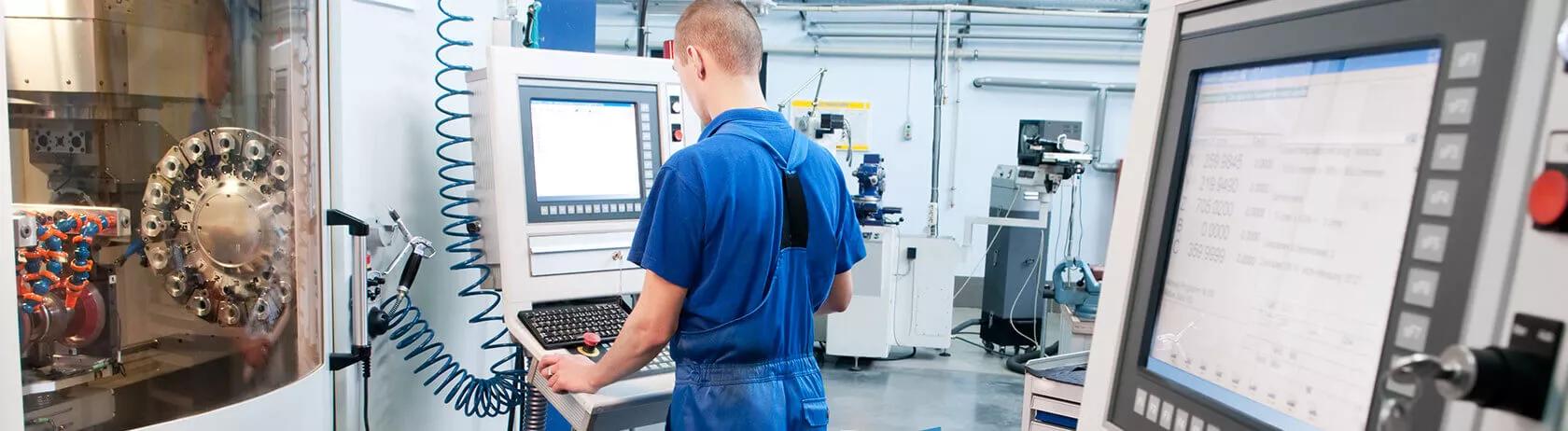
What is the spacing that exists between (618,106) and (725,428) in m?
0.87

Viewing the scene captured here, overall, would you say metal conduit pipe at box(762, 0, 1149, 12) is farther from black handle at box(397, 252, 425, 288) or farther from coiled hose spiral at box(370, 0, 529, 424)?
black handle at box(397, 252, 425, 288)

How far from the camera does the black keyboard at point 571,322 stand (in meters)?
1.77

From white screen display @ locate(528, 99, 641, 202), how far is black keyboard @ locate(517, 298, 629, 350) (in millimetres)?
244

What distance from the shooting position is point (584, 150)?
1.98 meters

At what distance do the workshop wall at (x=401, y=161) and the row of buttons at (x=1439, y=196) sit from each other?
1.56 meters

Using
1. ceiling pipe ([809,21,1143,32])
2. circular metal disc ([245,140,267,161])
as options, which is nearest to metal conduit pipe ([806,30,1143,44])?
ceiling pipe ([809,21,1143,32])

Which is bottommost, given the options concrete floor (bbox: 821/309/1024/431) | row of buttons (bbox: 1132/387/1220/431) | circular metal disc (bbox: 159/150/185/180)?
concrete floor (bbox: 821/309/1024/431)

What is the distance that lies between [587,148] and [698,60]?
522mm

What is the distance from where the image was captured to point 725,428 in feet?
4.80

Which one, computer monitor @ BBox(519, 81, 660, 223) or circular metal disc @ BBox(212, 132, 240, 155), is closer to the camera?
circular metal disc @ BBox(212, 132, 240, 155)

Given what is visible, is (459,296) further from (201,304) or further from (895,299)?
(895,299)

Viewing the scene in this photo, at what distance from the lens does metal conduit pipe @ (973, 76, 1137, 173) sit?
618 cm

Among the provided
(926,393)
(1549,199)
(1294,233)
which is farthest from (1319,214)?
(926,393)

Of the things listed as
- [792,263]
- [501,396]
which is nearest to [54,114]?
[792,263]
